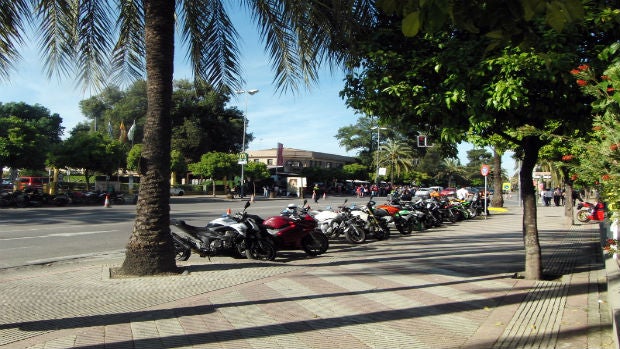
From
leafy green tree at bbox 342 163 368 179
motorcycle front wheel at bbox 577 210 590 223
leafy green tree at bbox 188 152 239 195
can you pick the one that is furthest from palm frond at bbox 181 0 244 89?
leafy green tree at bbox 342 163 368 179

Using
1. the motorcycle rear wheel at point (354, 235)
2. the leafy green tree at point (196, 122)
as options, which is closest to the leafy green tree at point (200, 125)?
the leafy green tree at point (196, 122)

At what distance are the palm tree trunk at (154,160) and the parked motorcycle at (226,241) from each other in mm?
2043

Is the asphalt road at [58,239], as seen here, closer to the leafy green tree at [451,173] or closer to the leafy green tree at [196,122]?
the leafy green tree at [196,122]

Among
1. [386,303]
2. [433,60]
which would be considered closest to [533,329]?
[386,303]

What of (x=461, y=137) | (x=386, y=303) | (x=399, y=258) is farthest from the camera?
(x=399, y=258)

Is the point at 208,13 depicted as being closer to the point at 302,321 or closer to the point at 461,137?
the point at 461,137

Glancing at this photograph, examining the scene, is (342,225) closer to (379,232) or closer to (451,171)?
(379,232)

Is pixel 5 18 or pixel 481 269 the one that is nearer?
pixel 5 18

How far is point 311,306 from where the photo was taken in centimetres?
596

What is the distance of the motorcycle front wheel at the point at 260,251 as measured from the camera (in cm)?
961

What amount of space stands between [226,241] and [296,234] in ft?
5.47

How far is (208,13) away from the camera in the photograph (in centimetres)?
862

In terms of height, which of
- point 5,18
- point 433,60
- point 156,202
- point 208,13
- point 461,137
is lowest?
point 156,202

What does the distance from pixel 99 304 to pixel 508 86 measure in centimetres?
541
